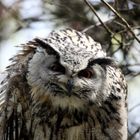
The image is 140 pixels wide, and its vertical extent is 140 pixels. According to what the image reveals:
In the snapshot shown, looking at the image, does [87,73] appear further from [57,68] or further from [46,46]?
[46,46]

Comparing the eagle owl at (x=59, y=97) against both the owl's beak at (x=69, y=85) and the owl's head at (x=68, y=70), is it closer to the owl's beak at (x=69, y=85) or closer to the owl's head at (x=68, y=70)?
the owl's head at (x=68, y=70)

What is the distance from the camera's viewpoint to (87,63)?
4844 mm

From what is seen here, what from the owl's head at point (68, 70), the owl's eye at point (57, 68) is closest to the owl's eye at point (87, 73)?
the owl's head at point (68, 70)

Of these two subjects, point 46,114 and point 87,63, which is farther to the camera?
point 46,114

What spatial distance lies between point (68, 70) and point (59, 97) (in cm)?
38

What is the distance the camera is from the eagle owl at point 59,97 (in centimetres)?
493

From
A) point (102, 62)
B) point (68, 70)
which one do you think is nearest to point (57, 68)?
point (68, 70)

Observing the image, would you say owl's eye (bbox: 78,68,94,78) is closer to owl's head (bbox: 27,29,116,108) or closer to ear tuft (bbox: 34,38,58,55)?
owl's head (bbox: 27,29,116,108)

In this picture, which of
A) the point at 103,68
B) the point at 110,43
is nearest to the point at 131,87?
the point at 110,43

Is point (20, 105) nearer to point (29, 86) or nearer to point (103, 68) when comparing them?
point (29, 86)

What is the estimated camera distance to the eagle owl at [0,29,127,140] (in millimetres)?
4934

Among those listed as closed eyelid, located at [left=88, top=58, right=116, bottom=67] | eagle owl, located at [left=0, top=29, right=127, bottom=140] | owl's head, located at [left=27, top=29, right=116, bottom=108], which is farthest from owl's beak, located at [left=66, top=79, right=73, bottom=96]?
closed eyelid, located at [left=88, top=58, right=116, bottom=67]

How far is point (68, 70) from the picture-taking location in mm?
4734

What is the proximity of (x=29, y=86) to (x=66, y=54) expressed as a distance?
0.47 m
